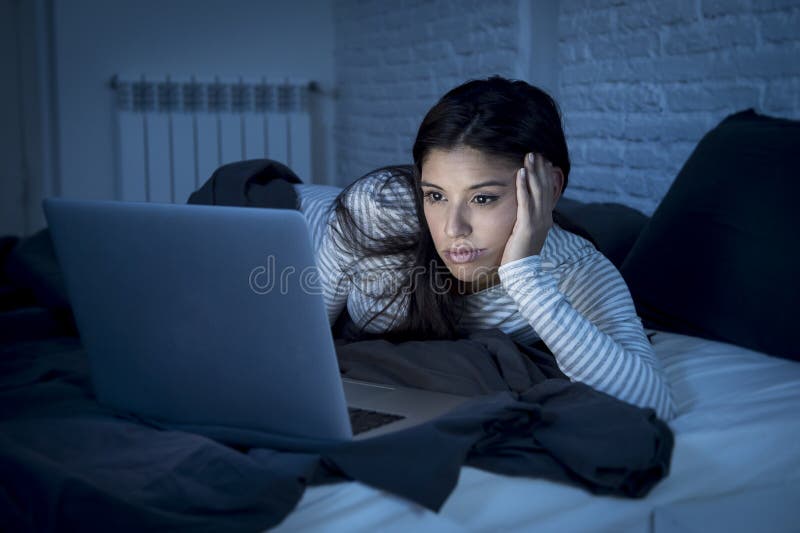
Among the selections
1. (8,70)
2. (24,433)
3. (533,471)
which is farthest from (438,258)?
(8,70)

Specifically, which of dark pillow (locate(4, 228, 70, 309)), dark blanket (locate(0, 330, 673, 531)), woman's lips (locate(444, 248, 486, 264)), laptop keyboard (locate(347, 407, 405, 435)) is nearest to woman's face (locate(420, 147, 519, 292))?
woman's lips (locate(444, 248, 486, 264))

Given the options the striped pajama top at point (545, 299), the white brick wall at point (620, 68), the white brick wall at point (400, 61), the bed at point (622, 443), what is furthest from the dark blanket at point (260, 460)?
the white brick wall at point (400, 61)

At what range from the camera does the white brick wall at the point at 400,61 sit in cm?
295

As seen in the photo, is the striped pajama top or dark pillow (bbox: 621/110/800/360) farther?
dark pillow (bbox: 621/110/800/360)

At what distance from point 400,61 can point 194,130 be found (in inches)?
38.0

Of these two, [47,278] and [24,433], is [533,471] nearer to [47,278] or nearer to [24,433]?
[24,433]

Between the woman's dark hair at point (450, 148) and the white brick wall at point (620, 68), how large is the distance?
801 mm

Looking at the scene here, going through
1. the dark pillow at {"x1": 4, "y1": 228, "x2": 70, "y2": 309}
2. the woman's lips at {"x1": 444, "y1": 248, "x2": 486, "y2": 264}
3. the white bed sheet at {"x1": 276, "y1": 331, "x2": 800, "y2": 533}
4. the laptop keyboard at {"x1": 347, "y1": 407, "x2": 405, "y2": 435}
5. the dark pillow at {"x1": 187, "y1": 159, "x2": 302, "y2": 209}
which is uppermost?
the dark pillow at {"x1": 187, "y1": 159, "x2": 302, "y2": 209}

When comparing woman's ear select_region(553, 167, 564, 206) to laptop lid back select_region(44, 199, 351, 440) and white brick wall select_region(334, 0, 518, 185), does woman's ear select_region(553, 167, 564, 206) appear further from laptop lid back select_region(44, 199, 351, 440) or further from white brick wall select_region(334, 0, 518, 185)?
white brick wall select_region(334, 0, 518, 185)

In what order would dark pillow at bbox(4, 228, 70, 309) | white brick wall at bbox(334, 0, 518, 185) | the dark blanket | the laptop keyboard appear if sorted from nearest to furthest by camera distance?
1. the dark blanket
2. the laptop keyboard
3. dark pillow at bbox(4, 228, 70, 309)
4. white brick wall at bbox(334, 0, 518, 185)

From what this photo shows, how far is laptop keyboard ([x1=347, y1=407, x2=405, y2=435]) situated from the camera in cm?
102

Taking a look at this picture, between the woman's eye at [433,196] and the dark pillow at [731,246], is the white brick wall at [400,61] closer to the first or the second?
the dark pillow at [731,246]

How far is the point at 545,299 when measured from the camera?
124cm

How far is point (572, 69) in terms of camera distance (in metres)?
2.61
